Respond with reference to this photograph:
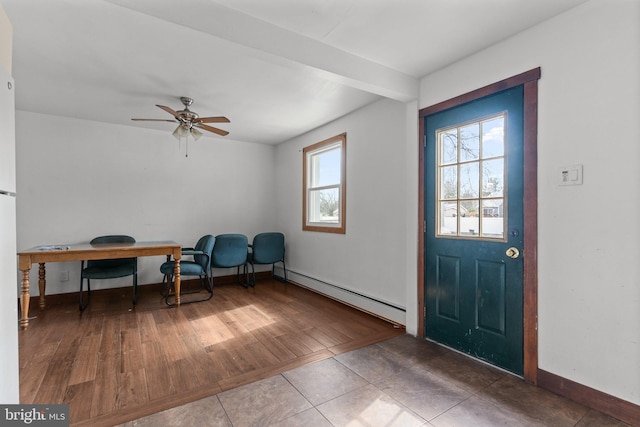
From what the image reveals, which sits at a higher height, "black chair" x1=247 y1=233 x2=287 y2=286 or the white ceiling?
the white ceiling

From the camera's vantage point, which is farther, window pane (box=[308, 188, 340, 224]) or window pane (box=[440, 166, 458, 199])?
window pane (box=[308, 188, 340, 224])

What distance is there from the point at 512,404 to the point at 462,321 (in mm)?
698

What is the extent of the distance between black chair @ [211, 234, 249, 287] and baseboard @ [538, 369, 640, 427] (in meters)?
3.65

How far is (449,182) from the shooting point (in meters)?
2.61

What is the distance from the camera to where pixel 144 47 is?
232 centimetres

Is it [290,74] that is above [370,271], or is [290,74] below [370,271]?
above

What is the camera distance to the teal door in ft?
7.07

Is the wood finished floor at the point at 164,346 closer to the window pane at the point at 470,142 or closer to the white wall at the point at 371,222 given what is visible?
the white wall at the point at 371,222

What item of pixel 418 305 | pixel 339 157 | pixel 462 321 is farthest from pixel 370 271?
pixel 339 157

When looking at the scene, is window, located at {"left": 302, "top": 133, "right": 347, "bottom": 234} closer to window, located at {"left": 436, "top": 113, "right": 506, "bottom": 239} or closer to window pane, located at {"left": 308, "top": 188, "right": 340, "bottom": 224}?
window pane, located at {"left": 308, "top": 188, "right": 340, "bottom": 224}

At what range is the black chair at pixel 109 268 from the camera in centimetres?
363

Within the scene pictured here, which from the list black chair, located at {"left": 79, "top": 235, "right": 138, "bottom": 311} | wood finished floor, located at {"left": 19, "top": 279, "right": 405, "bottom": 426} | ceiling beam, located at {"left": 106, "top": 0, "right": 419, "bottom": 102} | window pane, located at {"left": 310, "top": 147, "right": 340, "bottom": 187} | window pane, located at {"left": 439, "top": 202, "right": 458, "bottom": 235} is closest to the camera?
ceiling beam, located at {"left": 106, "top": 0, "right": 419, "bottom": 102}

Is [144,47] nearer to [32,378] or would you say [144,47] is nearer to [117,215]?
[32,378]

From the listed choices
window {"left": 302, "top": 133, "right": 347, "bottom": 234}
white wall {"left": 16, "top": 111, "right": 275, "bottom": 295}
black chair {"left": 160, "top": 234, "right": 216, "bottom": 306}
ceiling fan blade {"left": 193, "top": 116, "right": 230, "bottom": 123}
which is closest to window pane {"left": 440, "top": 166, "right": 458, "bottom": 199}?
window {"left": 302, "top": 133, "right": 347, "bottom": 234}
